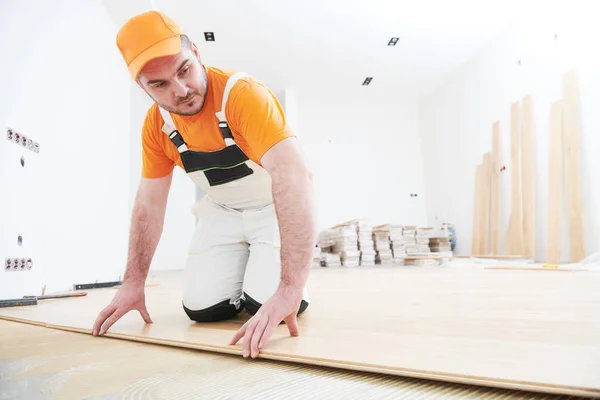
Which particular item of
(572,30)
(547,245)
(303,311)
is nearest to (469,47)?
(572,30)

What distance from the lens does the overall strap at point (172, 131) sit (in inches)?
56.5

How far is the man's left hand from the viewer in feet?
3.04

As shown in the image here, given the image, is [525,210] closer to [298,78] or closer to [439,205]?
[439,205]

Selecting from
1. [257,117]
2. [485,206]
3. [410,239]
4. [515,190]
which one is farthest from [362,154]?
[257,117]

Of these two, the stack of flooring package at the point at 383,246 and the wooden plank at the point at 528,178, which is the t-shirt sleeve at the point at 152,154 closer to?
the wooden plank at the point at 528,178

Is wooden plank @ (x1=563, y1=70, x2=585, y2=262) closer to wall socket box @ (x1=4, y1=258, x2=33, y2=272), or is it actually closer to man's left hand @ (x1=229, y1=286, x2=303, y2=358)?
man's left hand @ (x1=229, y1=286, x2=303, y2=358)

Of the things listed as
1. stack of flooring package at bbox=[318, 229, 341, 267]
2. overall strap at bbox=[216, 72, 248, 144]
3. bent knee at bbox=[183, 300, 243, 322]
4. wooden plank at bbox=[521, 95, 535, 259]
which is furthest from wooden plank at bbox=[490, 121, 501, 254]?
overall strap at bbox=[216, 72, 248, 144]

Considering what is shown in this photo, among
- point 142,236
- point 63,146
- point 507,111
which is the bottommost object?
point 142,236

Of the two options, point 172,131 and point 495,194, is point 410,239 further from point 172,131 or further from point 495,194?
point 172,131

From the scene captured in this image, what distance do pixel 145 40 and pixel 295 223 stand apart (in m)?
0.72

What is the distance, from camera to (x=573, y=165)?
4.07m

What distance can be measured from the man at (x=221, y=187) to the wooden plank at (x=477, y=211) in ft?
16.2

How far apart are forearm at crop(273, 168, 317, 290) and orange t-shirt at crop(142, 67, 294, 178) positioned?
5.4 inches

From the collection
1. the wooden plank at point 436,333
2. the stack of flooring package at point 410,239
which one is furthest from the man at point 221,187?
the stack of flooring package at point 410,239
